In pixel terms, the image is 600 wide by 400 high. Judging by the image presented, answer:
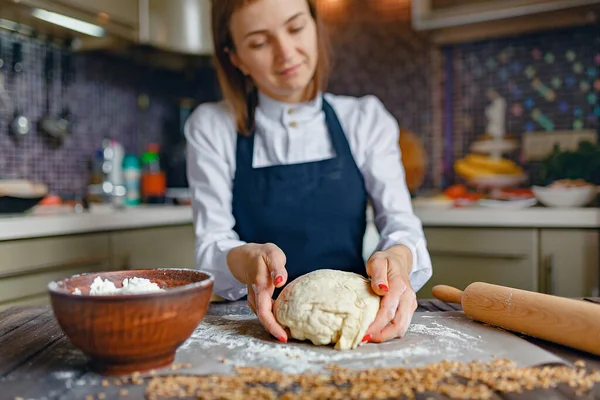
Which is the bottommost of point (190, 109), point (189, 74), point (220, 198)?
point (220, 198)

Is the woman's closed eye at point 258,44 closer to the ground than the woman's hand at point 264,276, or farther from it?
farther from it

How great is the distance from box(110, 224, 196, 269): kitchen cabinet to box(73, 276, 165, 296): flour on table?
1.29 m

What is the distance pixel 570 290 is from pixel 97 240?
164cm

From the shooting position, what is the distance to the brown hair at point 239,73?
1.31m

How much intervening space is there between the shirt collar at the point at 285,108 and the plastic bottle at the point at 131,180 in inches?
51.9

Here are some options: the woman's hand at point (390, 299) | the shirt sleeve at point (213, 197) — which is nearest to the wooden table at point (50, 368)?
the woman's hand at point (390, 299)

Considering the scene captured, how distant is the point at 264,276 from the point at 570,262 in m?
1.44

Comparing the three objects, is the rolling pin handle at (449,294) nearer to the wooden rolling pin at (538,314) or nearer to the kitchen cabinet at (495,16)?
the wooden rolling pin at (538,314)

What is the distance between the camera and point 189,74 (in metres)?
2.99

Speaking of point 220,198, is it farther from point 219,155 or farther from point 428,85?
point 428,85

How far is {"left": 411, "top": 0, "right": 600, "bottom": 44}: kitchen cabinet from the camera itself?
2.10 meters

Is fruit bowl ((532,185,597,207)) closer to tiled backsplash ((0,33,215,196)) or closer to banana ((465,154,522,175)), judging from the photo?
banana ((465,154,522,175))

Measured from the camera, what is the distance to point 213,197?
1.29 m

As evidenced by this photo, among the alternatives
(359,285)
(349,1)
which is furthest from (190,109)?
(359,285)
